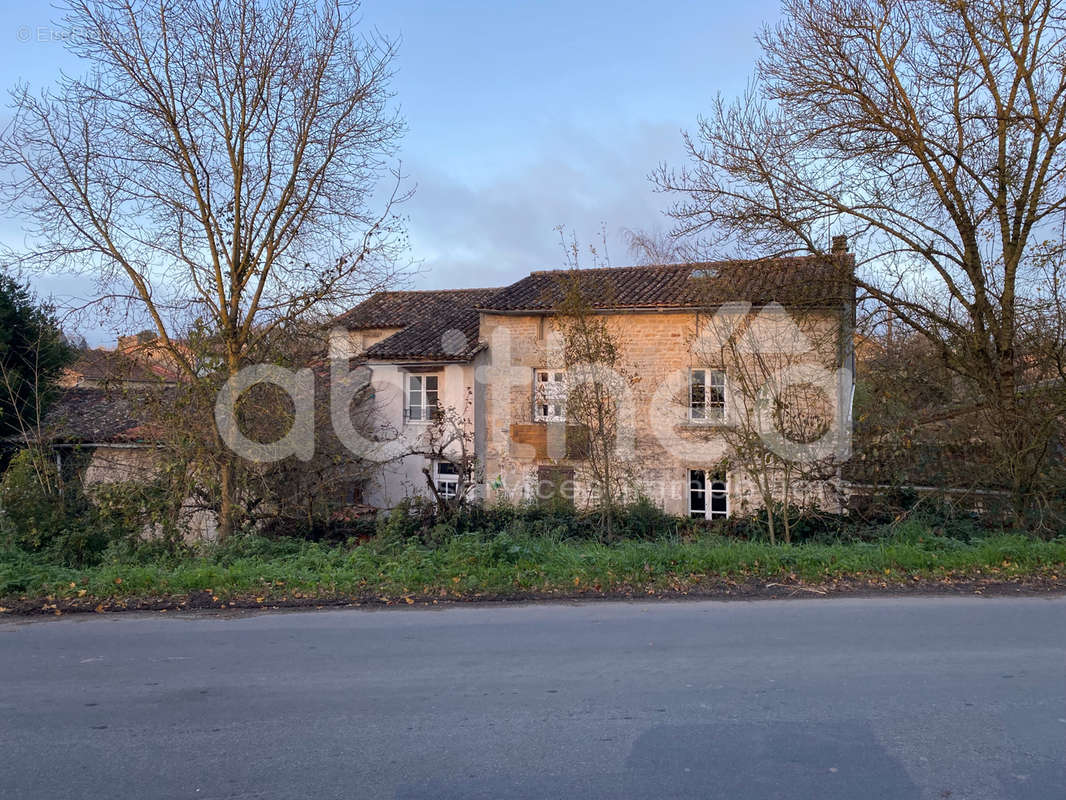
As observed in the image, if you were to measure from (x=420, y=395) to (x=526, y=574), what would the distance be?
53.9ft

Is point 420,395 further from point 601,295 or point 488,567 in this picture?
point 488,567

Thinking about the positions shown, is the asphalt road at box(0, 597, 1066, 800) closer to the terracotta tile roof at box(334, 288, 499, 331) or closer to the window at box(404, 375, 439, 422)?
the window at box(404, 375, 439, 422)

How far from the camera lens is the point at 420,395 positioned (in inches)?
948

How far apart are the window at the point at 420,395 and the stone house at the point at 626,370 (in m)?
0.05

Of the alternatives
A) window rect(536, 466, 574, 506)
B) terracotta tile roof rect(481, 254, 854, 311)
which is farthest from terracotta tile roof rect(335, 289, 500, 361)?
terracotta tile roof rect(481, 254, 854, 311)

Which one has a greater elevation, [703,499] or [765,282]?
[765,282]

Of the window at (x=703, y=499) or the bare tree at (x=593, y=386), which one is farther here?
the window at (x=703, y=499)

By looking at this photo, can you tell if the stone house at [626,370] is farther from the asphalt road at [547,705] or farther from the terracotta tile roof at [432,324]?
the asphalt road at [547,705]

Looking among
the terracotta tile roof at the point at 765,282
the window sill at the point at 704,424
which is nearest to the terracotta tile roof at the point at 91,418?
the terracotta tile roof at the point at 765,282

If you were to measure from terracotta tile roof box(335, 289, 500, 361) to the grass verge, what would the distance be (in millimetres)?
12320

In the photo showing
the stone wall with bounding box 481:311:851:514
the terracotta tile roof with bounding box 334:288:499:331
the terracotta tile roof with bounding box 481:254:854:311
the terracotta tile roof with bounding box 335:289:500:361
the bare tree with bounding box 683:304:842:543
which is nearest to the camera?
the bare tree with bounding box 683:304:842:543

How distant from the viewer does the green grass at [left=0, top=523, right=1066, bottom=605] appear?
7.88 m

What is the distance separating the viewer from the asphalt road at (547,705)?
12.1ft

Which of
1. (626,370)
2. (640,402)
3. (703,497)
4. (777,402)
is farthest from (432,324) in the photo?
(777,402)
